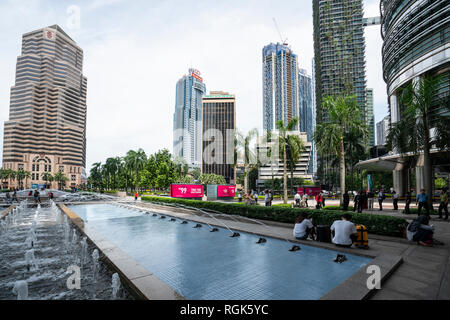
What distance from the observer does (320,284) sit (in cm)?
557

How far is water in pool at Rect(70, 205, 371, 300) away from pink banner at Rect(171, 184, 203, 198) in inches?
651

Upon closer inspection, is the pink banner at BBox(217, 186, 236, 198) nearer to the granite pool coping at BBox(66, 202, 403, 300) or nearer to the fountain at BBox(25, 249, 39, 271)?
the granite pool coping at BBox(66, 202, 403, 300)

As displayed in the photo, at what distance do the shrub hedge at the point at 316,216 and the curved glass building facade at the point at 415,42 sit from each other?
80.8 feet

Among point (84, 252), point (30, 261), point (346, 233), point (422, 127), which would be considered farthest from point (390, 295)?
point (422, 127)

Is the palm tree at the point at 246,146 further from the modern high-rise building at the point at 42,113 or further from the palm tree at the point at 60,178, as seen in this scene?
the modern high-rise building at the point at 42,113

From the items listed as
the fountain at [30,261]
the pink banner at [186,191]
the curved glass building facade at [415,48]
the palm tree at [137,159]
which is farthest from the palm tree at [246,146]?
the palm tree at [137,159]

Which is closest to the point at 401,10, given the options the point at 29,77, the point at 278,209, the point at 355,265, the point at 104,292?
the point at 278,209

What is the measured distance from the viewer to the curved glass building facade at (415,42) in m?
27.1

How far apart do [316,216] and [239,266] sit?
5531 millimetres

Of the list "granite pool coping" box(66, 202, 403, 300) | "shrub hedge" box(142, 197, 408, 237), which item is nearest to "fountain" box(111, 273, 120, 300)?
"granite pool coping" box(66, 202, 403, 300)

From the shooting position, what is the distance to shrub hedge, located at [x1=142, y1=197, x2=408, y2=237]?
30.3ft

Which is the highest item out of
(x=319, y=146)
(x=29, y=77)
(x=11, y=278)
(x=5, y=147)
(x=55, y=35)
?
(x=55, y=35)
